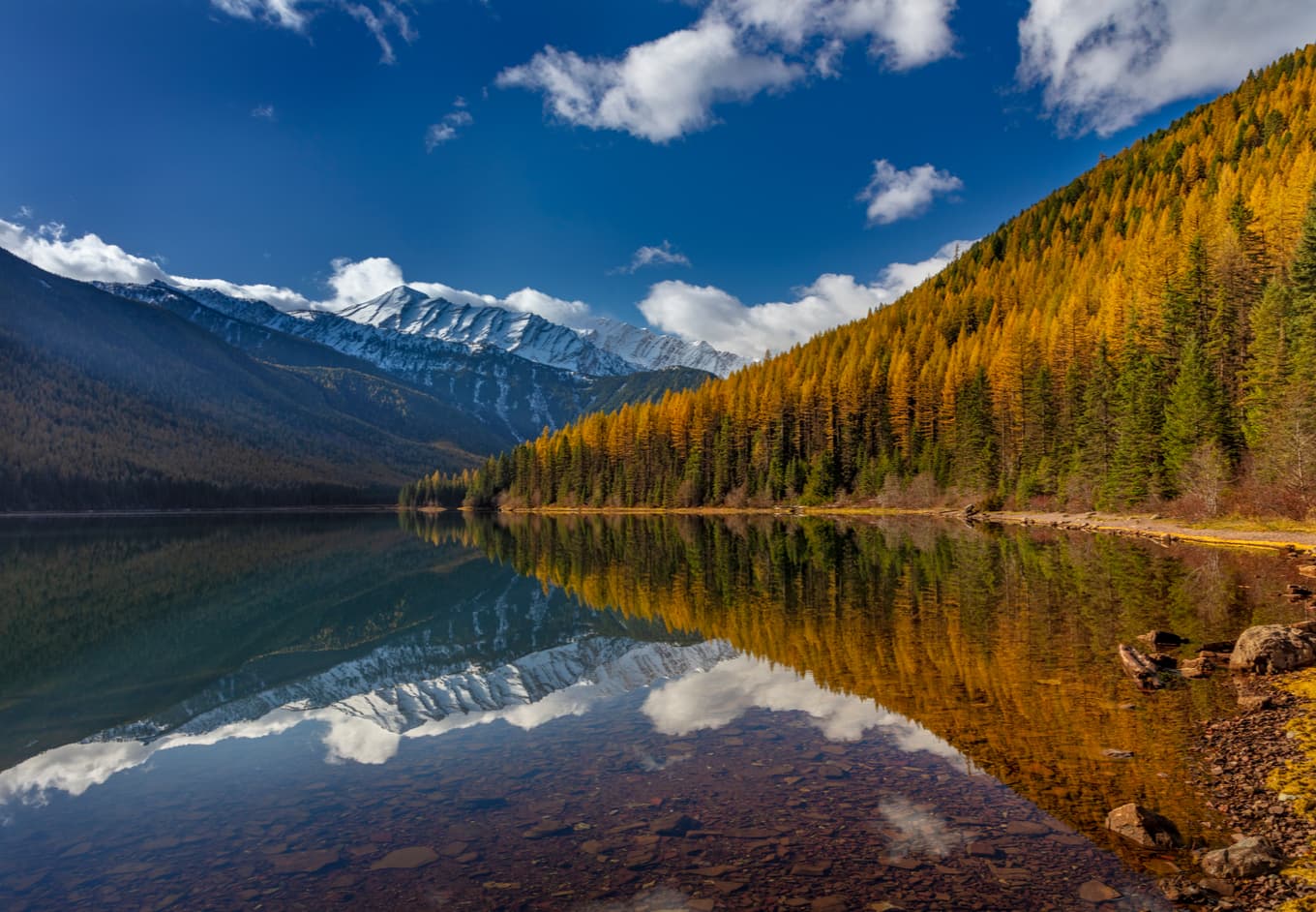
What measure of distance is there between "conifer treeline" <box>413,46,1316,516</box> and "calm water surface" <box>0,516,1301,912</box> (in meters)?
24.6

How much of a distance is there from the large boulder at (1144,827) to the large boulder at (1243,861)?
53 centimetres

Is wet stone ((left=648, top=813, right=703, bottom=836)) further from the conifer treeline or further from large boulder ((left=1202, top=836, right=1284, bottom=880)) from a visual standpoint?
the conifer treeline

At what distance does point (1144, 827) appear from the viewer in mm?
8227

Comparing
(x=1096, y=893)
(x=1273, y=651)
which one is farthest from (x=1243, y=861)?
(x=1273, y=651)

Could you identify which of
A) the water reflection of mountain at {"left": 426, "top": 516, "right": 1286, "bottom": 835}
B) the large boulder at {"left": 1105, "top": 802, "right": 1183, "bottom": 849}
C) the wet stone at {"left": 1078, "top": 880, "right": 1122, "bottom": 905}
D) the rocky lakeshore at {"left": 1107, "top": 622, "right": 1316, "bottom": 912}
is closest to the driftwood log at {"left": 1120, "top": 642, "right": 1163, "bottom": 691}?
the rocky lakeshore at {"left": 1107, "top": 622, "right": 1316, "bottom": 912}

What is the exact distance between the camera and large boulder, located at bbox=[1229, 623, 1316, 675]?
14453 mm

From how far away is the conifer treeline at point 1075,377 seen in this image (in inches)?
1919

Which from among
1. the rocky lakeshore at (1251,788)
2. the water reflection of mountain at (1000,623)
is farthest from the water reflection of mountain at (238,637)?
the rocky lakeshore at (1251,788)

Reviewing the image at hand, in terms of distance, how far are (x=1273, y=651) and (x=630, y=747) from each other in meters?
14.2

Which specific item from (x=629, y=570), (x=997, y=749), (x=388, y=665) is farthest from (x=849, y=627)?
(x=629, y=570)

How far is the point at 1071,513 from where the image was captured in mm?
67625

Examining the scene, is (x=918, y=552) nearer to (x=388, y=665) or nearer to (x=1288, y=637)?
(x=1288, y=637)

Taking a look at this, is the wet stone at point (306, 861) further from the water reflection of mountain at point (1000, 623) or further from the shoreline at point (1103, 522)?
the shoreline at point (1103, 522)

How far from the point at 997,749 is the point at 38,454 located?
267 meters
